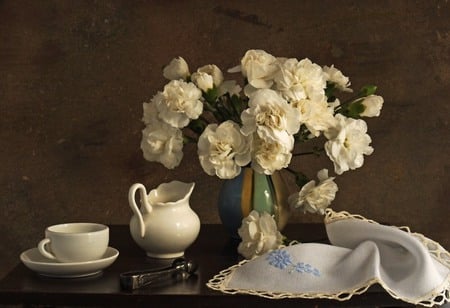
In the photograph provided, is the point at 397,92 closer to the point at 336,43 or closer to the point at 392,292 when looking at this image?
the point at 336,43

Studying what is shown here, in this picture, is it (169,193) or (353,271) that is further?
(169,193)

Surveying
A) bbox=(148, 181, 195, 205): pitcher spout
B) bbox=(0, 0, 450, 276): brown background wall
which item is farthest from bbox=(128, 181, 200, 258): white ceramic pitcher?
bbox=(0, 0, 450, 276): brown background wall

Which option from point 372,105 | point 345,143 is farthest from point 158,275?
point 372,105

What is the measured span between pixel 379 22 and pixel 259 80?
0.62m

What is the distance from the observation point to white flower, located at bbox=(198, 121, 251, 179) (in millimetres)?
1347

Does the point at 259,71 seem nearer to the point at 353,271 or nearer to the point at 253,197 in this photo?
the point at 253,197

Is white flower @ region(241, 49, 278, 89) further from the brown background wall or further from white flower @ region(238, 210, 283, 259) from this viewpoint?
the brown background wall

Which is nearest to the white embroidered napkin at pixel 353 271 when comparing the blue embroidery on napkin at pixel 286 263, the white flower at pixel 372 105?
the blue embroidery on napkin at pixel 286 263

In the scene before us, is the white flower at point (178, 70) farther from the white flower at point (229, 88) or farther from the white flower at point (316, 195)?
the white flower at point (316, 195)

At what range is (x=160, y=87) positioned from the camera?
6.33 feet

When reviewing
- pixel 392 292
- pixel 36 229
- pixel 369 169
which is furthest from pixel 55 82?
pixel 392 292

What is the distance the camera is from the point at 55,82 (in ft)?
6.35

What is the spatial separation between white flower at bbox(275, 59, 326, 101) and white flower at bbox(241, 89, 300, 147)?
4cm

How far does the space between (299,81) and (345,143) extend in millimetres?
137
